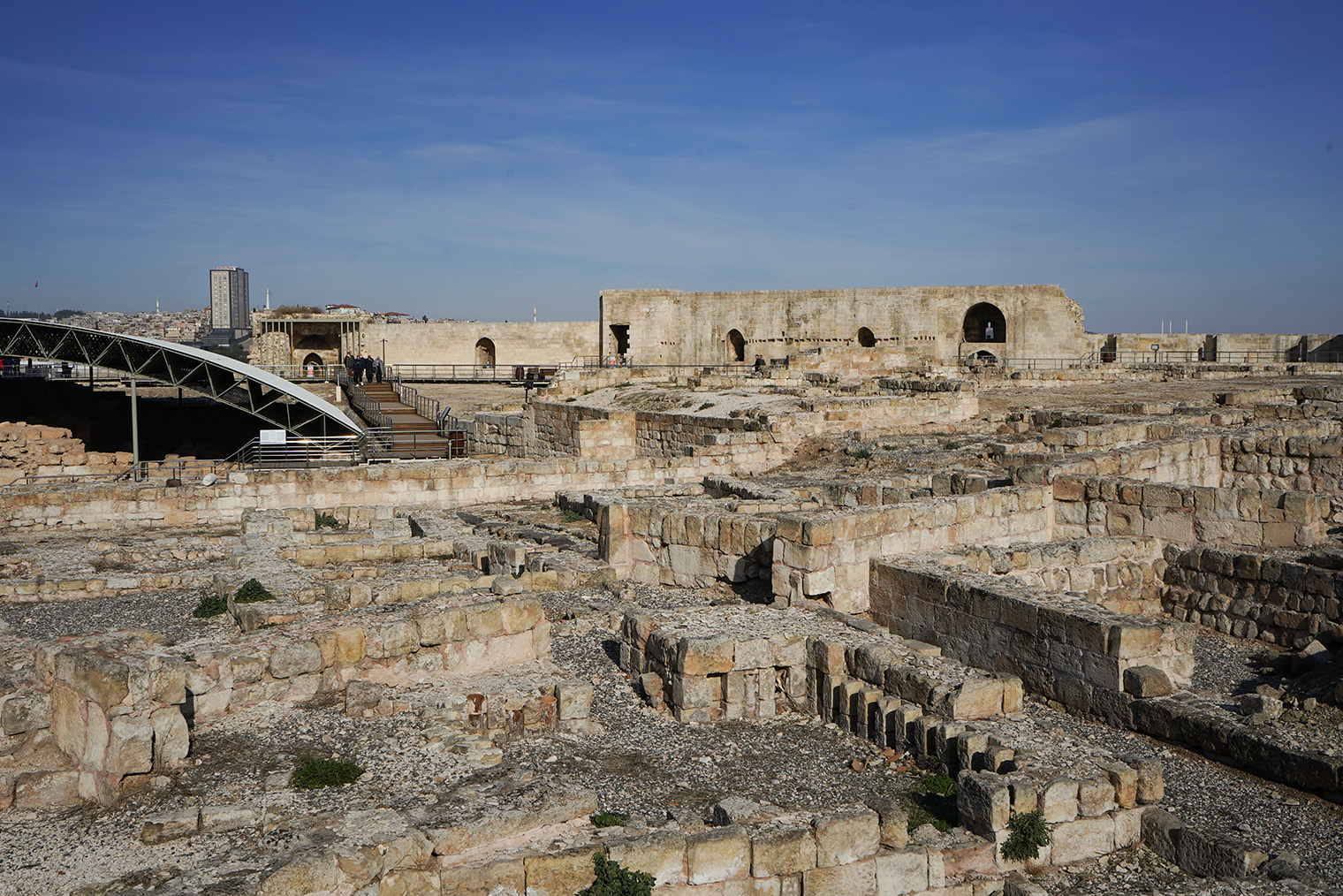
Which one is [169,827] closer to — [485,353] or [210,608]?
[210,608]

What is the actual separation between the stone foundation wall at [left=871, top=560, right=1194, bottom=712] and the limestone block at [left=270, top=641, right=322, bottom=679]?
4.68 metres

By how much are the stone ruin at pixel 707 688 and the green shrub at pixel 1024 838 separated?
3 cm

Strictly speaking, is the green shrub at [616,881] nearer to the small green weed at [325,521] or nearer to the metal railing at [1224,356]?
the small green weed at [325,521]

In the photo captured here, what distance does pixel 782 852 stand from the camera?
15.9 feet

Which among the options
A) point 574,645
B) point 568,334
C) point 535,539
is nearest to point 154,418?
point 568,334

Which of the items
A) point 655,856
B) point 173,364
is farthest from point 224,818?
point 173,364

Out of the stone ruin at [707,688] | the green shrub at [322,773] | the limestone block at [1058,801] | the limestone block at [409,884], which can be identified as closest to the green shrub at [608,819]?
the stone ruin at [707,688]

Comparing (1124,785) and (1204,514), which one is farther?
(1204,514)

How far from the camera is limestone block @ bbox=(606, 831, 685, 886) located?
4.69 metres

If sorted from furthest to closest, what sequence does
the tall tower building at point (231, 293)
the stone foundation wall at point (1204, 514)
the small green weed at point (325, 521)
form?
the tall tower building at point (231, 293) → the small green weed at point (325, 521) → the stone foundation wall at point (1204, 514)

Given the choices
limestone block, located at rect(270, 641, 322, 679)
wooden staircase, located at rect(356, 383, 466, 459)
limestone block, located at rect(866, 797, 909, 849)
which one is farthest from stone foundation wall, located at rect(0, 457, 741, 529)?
limestone block, located at rect(866, 797, 909, 849)

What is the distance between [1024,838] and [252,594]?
22.3 feet

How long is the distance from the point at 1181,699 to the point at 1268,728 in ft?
1.73

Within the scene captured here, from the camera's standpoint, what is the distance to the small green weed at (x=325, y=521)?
551 inches
